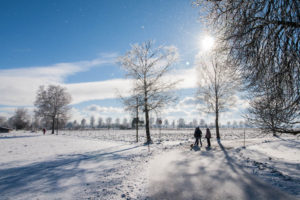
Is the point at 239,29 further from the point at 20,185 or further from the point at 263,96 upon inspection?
the point at 20,185

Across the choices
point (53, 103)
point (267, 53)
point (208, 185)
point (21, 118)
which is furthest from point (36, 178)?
point (21, 118)

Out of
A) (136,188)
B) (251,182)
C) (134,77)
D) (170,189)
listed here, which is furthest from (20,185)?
(134,77)

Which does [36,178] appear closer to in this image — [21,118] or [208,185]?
[208,185]

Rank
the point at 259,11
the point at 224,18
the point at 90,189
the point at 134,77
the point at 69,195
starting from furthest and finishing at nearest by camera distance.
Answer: the point at 134,77
the point at 224,18
the point at 259,11
the point at 90,189
the point at 69,195

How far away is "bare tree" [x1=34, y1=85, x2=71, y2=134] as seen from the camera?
37.9 metres

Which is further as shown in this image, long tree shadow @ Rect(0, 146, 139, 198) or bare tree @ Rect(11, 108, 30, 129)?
bare tree @ Rect(11, 108, 30, 129)

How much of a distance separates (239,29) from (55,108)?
4168 cm

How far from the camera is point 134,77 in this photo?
17.4 m

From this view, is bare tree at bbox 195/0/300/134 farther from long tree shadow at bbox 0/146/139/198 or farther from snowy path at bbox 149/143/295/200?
long tree shadow at bbox 0/146/139/198

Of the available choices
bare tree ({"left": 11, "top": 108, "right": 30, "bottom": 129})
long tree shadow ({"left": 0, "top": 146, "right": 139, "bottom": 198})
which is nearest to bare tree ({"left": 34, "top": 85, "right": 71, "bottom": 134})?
long tree shadow ({"left": 0, "top": 146, "right": 139, "bottom": 198})

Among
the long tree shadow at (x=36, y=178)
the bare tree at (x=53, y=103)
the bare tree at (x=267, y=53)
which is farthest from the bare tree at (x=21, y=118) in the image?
the bare tree at (x=267, y=53)

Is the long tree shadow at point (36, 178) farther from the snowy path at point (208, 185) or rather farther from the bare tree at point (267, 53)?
the bare tree at point (267, 53)

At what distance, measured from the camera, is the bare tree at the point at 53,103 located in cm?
3788

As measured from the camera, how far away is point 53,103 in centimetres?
3875
